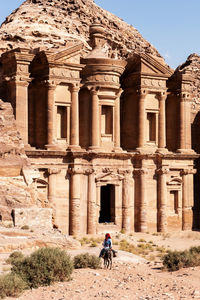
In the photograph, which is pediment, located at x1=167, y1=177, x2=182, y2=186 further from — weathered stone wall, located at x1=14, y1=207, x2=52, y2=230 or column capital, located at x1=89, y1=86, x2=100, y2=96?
weathered stone wall, located at x1=14, y1=207, x2=52, y2=230

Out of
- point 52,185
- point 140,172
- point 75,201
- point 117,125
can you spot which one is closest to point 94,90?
point 117,125

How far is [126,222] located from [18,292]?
1834 centimetres

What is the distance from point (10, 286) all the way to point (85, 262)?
12.5 ft

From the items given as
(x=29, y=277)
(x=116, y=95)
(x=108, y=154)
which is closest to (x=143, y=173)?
(x=108, y=154)

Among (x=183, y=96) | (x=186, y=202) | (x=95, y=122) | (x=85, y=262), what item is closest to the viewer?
(x=85, y=262)

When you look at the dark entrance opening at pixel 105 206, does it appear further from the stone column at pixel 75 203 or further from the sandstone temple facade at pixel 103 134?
the stone column at pixel 75 203

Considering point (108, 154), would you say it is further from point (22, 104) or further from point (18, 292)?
point (18, 292)

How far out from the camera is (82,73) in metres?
30.0

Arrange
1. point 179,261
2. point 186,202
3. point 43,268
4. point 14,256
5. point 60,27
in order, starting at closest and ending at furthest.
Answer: point 43,268 < point 14,256 < point 179,261 < point 186,202 < point 60,27

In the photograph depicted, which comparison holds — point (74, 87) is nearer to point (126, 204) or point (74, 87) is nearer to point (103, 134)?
point (103, 134)

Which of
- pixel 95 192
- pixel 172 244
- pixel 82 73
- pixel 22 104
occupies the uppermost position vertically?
pixel 82 73

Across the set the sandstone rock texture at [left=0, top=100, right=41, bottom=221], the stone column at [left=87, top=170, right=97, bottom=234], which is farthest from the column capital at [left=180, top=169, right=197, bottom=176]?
the sandstone rock texture at [left=0, top=100, right=41, bottom=221]

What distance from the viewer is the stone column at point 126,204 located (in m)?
30.1

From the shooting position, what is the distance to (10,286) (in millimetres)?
11922
